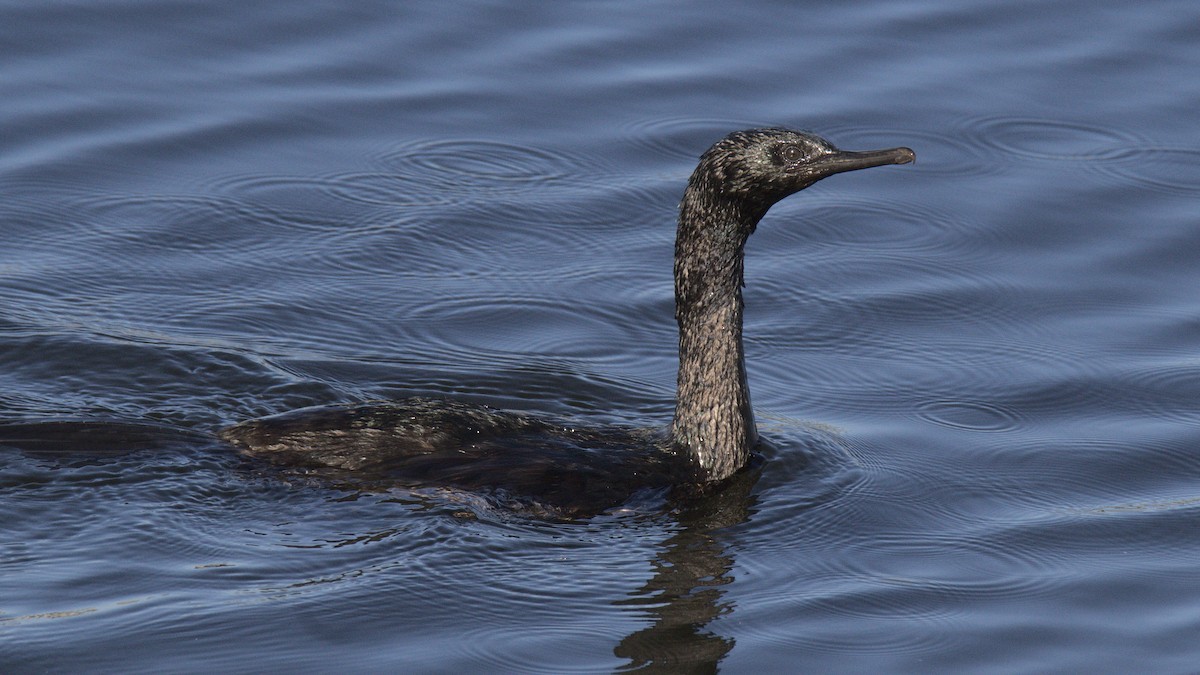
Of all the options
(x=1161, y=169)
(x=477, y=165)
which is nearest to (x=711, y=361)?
(x=477, y=165)

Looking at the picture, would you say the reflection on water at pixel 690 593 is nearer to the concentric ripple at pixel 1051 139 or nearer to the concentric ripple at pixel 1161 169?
the concentric ripple at pixel 1161 169

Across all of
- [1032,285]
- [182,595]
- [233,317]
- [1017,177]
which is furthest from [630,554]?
[1017,177]

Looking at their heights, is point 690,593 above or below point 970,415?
below

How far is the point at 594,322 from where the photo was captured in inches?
438

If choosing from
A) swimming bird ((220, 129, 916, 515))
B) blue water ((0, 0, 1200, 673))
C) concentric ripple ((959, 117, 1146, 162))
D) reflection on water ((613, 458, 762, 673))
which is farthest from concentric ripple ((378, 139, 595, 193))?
reflection on water ((613, 458, 762, 673))

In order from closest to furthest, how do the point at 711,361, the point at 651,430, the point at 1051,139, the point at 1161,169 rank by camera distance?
the point at 711,361
the point at 651,430
the point at 1161,169
the point at 1051,139

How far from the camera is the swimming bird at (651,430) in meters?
8.83

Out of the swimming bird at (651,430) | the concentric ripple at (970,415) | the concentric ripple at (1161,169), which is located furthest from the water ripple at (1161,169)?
the swimming bird at (651,430)

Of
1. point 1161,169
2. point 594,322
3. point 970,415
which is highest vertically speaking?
point 1161,169

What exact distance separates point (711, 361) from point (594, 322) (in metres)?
1.79

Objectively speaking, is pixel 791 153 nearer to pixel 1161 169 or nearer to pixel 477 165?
pixel 477 165

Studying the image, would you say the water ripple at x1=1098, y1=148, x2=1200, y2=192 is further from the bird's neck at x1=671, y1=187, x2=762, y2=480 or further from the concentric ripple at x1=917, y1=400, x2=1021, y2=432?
the bird's neck at x1=671, y1=187, x2=762, y2=480

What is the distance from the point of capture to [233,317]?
1092 centimetres

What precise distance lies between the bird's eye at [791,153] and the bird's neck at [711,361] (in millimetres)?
374
